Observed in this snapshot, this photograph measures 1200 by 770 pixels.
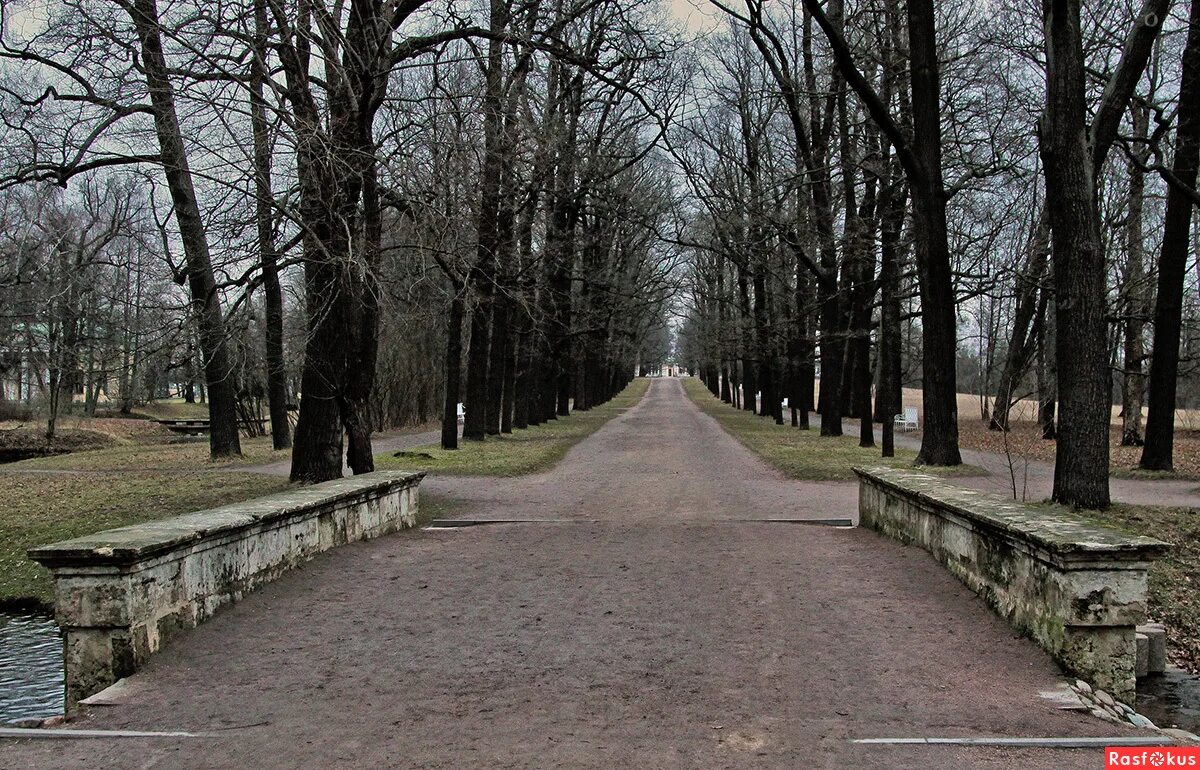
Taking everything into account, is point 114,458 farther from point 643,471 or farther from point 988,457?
point 988,457

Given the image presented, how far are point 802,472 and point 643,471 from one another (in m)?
3.08

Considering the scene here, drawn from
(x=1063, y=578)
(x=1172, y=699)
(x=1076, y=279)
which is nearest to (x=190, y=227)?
(x=1076, y=279)

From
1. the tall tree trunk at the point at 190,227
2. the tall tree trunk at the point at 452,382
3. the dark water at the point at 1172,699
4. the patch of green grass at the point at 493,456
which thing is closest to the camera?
the dark water at the point at 1172,699

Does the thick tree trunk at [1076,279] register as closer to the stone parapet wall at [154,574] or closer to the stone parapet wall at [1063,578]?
the stone parapet wall at [1063,578]

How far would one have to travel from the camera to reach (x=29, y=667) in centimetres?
730

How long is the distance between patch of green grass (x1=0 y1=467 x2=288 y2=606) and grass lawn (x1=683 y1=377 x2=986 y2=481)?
32.5 ft

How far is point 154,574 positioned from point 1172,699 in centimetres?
618

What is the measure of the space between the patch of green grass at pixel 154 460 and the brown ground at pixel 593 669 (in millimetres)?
13420

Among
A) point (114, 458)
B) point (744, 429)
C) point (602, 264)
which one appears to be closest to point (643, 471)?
point (114, 458)

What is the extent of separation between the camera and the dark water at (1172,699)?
18.0 ft

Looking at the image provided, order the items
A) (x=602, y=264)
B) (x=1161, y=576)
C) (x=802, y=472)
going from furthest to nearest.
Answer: (x=602, y=264), (x=802, y=472), (x=1161, y=576)

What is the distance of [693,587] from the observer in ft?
24.3

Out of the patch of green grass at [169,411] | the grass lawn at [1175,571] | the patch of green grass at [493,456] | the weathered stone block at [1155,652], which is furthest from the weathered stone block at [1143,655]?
the patch of green grass at [169,411]

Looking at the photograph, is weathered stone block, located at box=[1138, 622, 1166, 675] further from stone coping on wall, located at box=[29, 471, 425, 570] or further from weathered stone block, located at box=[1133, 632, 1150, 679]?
stone coping on wall, located at box=[29, 471, 425, 570]
